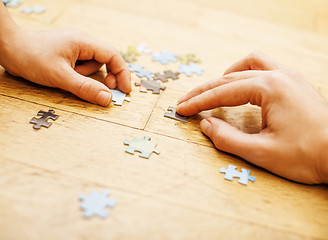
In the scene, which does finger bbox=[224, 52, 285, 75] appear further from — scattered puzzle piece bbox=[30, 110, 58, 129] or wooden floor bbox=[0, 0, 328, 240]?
scattered puzzle piece bbox=[30, 110, 58, 129]

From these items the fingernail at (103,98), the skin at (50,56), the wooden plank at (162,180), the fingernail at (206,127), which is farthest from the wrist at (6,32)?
the fingernail at (206,127)

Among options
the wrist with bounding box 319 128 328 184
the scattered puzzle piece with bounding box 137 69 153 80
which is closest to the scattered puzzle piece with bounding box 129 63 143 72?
the scattered puzzle piece with bounding box 137 69 153 80

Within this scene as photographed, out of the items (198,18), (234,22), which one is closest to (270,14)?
(234,22)

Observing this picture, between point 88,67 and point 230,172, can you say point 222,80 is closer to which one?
point 230,172

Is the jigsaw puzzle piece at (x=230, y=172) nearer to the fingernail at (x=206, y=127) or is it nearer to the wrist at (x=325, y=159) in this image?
the fingernail at (x=206, y=127)

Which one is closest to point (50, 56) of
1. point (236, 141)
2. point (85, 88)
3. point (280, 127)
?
point (85, 88)
